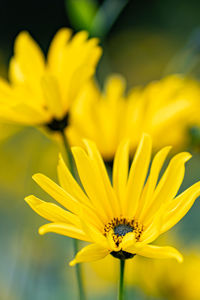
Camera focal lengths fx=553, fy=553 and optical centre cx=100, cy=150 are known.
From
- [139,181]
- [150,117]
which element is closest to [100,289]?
[150,117]

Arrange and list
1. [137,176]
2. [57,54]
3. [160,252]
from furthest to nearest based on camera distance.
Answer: [57,54]
[137,176]
[160,252]

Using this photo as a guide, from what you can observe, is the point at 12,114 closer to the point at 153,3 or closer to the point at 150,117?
the point at 150,117

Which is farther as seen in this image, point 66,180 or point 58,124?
point 58,124

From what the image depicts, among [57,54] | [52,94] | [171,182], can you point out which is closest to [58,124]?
[52,94]

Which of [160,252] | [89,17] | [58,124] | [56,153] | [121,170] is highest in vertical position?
[89,17]

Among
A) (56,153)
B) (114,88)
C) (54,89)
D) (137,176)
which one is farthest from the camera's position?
(56,153)

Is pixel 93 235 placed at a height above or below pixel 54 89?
below

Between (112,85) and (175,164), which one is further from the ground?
(112,85)

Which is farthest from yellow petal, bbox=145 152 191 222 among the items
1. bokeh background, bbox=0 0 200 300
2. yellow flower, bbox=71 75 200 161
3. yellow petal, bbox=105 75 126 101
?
yellow petal, bbox=105 75 126 101

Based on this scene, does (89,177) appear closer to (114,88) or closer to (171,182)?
(171,182)
